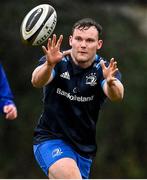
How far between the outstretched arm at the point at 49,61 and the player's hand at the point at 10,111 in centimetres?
93

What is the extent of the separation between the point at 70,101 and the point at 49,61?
26.3 inches

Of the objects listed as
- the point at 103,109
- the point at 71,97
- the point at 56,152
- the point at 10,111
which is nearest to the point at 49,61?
the point at 71,97

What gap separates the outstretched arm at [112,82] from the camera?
25.8 ft

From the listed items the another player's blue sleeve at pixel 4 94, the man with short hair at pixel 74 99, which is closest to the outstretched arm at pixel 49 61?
the man with short hair at pixel 74 99

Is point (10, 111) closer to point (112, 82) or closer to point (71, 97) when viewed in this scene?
point (71, 97)

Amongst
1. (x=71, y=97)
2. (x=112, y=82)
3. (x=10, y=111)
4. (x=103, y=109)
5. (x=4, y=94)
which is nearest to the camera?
(x=112, y=82)

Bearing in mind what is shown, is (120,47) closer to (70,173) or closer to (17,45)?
(17,45)

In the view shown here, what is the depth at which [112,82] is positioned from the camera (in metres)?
7.90

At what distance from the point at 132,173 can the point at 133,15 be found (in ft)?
12.5

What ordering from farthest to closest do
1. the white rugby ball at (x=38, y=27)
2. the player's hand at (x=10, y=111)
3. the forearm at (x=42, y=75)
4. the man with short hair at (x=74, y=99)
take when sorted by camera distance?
the player's hand at (x=10, y=111) → the white rugby ball at (x=38, y=27) → the man with short hair at (x=74, y=99) → the forearm at (x=42, y=75)

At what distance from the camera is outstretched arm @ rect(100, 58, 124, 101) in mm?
7879

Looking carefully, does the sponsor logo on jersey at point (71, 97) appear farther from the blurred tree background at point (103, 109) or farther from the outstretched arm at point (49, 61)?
the blurred tree background at point (103, 109)

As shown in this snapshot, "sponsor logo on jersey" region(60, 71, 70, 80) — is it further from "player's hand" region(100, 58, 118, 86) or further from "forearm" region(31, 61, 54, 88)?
"player's hand" region(100, 58, 118, 86)

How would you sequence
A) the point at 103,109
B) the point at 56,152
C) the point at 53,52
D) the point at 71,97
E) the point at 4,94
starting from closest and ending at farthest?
the point at 53,52
the point at 56,152
the point at 71,97
the point at 4,94
the point at 103,109
